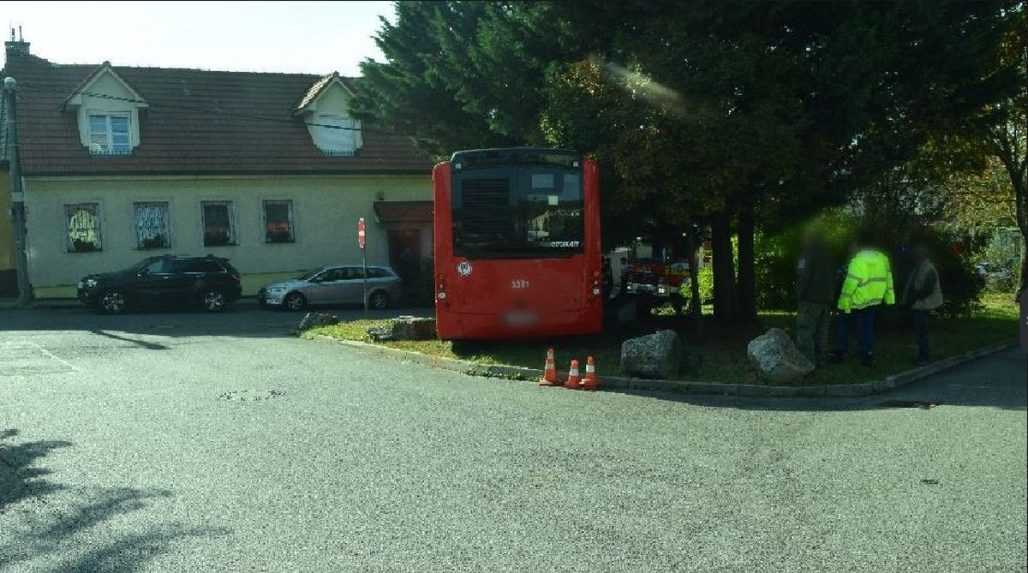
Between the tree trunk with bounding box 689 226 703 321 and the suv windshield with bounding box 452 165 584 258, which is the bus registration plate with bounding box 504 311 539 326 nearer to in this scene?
the suv windshield with bounding box 452 165 584 258

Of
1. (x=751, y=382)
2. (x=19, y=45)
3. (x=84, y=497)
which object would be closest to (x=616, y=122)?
(x=751, y=382)

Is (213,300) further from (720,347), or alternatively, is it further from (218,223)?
(720,347)

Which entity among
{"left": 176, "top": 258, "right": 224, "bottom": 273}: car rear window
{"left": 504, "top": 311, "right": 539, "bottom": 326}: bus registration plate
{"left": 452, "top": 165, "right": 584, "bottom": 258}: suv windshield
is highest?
{"left": 452, "top": 165, "right": 584, "bottom": 258}: suv windshield

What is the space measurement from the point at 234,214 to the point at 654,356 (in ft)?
78.5

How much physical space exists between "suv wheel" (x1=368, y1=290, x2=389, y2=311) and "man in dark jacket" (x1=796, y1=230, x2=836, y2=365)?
59.3 ft

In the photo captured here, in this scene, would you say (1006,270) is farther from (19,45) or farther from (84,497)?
(19,45)

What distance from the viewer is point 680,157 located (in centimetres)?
1289

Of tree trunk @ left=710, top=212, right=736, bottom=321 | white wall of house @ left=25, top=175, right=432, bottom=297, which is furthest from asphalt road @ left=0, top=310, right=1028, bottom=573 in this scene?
white wall of house @ left=25, top=175, right=432, bottom=297

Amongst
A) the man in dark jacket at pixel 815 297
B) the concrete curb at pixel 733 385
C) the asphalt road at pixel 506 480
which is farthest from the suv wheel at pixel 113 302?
the man in dark jacket at pixel 815 297

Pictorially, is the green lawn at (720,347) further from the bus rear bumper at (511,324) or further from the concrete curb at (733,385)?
the bus rear bumper at (511,324)

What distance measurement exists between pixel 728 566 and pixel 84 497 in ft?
15.3

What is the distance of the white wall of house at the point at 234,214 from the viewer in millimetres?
29594

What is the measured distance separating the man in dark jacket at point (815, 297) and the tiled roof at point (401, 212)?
23068 mm

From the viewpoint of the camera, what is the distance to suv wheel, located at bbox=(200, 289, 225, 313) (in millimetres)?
26875
